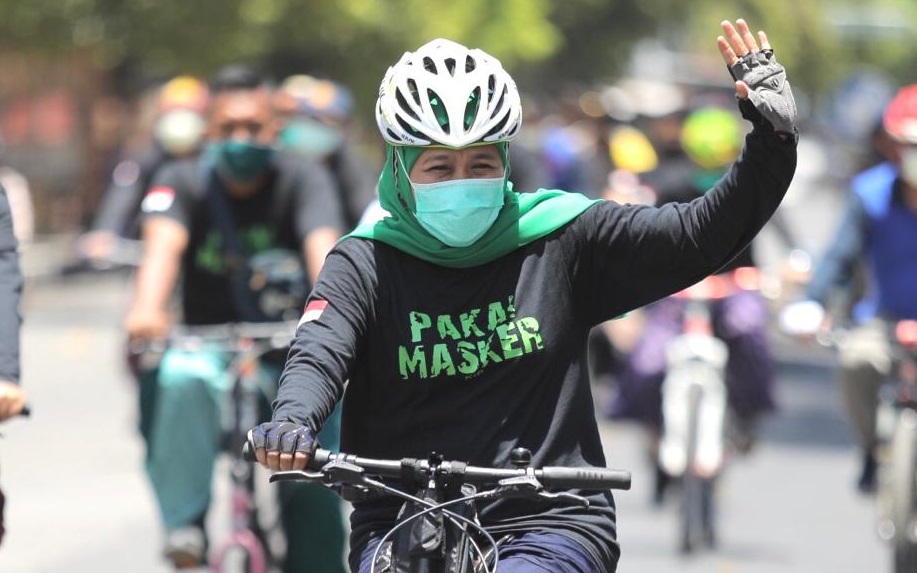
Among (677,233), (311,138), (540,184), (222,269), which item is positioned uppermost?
(311,138)

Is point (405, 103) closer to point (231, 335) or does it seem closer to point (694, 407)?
point (231, 335)

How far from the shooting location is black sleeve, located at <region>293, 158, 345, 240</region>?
7.74m

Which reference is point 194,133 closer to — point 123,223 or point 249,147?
point 123,223

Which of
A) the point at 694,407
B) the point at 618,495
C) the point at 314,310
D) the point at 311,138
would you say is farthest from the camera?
the point at 618,495

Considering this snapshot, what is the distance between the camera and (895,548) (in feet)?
26.7

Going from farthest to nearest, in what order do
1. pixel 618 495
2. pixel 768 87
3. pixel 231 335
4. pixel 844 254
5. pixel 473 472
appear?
pixel 618 495
pixel 844 254
pixel 231 335
pixel 768 87
pixel 473 472

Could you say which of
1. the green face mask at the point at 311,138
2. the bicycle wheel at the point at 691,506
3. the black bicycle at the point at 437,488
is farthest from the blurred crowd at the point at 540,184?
the black bicycle at the point at 437,488

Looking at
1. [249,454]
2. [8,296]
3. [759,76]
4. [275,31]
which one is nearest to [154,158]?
[8,296]

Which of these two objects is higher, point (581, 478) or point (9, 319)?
point (9, 319)

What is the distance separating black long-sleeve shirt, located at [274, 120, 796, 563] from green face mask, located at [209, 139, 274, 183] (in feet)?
9.63

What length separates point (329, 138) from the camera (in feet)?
34.4

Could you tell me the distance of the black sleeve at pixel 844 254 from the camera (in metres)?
8.88

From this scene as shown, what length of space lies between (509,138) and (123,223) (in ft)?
21.9

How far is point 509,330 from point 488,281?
0.43 feet
